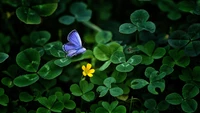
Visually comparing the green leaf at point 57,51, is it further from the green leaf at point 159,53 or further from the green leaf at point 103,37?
the green leaf at point 159,53

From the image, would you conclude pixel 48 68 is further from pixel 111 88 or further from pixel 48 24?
pixel 48 24

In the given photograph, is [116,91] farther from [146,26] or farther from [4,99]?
[4,99]

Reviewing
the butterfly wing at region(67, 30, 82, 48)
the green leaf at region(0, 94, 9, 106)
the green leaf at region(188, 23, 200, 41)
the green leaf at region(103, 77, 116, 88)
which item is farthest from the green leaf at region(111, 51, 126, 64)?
the green leaf at region(0, 94, 9, 106)

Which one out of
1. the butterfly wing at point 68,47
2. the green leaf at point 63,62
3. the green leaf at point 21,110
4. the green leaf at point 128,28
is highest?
the green leaf at point 128,28

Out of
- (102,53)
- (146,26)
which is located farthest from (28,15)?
(146,26)

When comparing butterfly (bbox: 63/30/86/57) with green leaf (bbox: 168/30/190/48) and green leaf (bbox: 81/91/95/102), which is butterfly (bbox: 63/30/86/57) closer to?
green leaf (bbox: 81/91/95/102)

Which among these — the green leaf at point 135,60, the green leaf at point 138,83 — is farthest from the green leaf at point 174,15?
the green leaf at point 138,83

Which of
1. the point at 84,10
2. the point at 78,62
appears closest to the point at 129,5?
the point at 84,10
